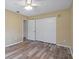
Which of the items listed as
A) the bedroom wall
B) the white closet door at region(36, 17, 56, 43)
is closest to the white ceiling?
the bedroom wall

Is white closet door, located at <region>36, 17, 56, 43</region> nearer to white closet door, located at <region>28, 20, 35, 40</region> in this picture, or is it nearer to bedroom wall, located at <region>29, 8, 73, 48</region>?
bedroom wall, located at <region>29, 8, 73, 48</region>

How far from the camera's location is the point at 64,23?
564 cm

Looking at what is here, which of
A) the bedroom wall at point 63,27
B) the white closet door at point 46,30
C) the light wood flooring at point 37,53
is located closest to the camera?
the light wood flooring at point 37,53

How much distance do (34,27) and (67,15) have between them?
3.07m

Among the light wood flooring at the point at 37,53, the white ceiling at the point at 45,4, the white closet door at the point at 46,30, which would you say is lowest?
the light wood flooring at the point at 37,53

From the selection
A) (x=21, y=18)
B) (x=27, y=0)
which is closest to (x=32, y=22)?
(x=21, y=18)

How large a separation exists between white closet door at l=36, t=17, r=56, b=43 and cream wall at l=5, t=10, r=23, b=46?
1476 millimetres

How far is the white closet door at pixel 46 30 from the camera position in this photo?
6.24m

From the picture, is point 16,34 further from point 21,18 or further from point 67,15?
point 67,15

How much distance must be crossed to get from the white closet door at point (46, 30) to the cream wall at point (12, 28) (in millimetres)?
1476

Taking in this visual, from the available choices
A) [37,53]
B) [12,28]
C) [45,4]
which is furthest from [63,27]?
[12,28]

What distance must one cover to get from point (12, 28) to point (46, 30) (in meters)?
2.42

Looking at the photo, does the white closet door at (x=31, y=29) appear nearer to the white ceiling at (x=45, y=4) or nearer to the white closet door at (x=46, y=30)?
the white closet door at (x=46, y=30)

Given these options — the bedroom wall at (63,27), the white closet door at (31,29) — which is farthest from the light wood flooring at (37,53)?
the white closet door at (31,29)
